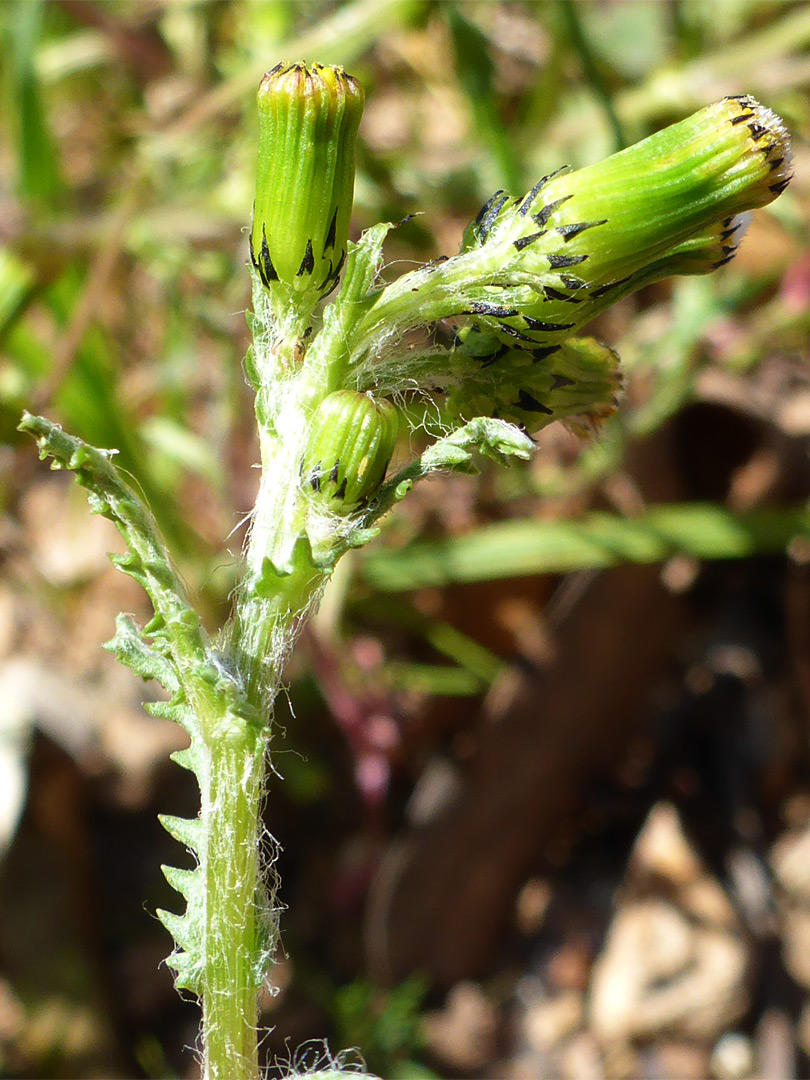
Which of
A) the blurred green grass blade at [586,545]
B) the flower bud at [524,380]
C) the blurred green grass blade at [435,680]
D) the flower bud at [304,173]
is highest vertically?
the flower bud at [304,173]

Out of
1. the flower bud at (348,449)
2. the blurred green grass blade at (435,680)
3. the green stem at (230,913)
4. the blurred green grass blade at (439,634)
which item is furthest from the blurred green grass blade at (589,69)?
the green stem at (230,913)

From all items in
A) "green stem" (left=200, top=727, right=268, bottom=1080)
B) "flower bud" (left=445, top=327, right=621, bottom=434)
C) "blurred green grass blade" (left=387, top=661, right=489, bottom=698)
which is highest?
"flower bud" (left=445, top=327, right=621, bottom=434)

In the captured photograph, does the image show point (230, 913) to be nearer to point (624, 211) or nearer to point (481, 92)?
point (624, 211)

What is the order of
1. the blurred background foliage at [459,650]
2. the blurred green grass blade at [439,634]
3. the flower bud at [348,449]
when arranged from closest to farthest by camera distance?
the flower bud at [348,449] → the blurred background foliage at [459,650] → the blurred green grass blade at [439,634]

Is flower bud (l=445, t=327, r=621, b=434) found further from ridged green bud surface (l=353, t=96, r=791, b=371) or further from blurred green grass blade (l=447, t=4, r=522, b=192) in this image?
blurred green grass blade (l=447, t=4, r=522, b=192)

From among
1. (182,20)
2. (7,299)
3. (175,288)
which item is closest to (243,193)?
(175,288)

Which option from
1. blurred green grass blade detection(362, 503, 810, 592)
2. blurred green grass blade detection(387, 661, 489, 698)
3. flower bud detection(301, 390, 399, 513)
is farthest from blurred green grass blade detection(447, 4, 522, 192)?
flower bud detection(301, 390, 399, 513)

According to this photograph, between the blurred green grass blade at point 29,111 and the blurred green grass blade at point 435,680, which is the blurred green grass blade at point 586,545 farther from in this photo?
the blurred green grass blade at point 29,111
